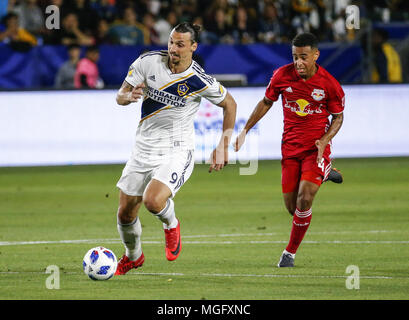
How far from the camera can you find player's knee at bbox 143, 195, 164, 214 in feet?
28.9

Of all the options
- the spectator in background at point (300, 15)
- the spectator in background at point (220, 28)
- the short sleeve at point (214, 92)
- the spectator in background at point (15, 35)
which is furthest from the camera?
the spectator in background at point (300, 15)

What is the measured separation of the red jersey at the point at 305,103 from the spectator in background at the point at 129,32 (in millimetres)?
12313

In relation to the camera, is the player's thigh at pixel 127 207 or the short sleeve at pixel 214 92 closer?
the player's thigh at pixel 127 207

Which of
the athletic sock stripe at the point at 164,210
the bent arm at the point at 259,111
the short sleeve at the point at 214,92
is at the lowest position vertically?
the athletic sock stripe at the point at 164,210

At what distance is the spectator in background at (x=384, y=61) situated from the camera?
21.6 m

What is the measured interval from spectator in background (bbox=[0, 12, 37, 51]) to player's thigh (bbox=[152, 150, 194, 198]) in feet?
40.8

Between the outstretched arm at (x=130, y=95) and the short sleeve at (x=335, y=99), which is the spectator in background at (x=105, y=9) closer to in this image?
the short sleeve at (x=335, y=99)

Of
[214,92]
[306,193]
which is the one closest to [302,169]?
[306,193]

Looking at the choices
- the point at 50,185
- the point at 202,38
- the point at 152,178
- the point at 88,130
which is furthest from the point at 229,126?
the point at 202,38

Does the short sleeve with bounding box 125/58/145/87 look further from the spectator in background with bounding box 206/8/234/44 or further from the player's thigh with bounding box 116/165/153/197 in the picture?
the spectator in background with bounding box 206/8/234/44

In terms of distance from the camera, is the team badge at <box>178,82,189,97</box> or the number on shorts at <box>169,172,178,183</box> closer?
the number on shorts at <box>169,172,178,183</box>

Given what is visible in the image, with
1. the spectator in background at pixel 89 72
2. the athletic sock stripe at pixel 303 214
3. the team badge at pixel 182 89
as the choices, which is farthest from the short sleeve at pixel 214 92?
the spectator in background at pixel 89 72

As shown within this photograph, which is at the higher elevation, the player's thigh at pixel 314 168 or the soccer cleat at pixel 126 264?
the player's thigh at pixel 314 168

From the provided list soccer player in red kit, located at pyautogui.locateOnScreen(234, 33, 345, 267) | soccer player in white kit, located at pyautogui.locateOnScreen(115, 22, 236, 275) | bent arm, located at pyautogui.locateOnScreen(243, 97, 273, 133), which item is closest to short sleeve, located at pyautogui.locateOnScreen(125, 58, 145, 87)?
soccer player in white kit, located at pyautogui.locateOnScreen(115, 22, 236, 275)
